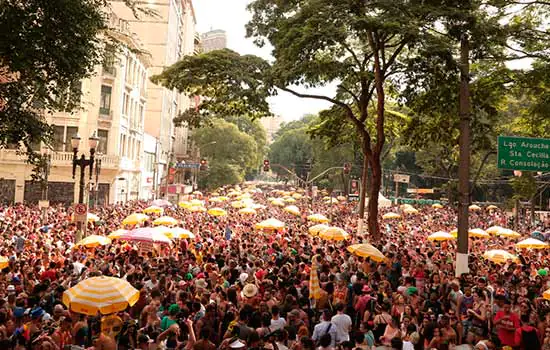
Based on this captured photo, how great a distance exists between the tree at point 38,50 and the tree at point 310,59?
700 cm

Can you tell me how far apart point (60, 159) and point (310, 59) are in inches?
1233

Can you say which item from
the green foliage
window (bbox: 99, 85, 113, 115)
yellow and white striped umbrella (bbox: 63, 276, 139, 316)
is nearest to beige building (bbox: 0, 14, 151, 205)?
window (bbox: 99, 85, 113, 115)

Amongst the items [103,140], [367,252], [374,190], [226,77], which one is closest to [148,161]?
[103,140]

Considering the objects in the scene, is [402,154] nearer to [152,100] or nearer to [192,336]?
[152,100]

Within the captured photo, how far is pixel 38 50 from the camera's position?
1187 centimetres

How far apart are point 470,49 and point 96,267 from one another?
12875mm

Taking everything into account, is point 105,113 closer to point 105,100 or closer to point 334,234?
point 105,100

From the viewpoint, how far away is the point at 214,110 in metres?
22.1

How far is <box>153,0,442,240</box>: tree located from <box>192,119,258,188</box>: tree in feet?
173

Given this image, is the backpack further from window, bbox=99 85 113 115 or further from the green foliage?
window, bbox=99 85 113 115

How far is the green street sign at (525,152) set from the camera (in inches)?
607

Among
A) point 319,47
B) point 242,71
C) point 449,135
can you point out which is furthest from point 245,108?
point 449,135

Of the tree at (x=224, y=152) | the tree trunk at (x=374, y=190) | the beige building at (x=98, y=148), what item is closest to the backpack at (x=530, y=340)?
the tree trunk at (x=374, y=190)

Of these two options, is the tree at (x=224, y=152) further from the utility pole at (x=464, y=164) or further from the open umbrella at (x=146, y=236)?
the utility pole at (x=464, y=164)
